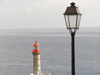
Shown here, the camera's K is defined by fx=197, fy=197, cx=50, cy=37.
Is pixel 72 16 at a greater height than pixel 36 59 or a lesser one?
greater

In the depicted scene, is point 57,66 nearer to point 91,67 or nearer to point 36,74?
point 91,67

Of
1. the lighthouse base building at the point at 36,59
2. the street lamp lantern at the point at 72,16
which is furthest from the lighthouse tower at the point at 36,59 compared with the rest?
the street lamp lantern at the point at 72,16

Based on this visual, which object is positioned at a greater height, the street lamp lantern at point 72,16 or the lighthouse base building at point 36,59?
the street lamp lantern at point 72,16

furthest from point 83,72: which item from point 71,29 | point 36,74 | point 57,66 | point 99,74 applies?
point 71,29

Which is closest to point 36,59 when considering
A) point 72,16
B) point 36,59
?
point 36,59

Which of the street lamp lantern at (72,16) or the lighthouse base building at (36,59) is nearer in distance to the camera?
the street lamp lantern at (72,16)

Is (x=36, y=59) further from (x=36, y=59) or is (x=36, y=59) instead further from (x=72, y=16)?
(x=72, y=16)

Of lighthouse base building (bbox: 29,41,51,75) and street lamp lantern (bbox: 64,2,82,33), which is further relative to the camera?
lighthouse base building (bbox: 29,41,51,75)

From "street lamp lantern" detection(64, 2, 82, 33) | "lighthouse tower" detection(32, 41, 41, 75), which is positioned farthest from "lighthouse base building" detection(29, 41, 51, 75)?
"street lamp lantern" detection(64, 2, 82, 33)

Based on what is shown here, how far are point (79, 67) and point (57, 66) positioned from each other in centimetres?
354

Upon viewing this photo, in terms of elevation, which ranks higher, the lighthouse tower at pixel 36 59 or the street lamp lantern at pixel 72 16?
the street lamp lantern at pixel 72 16

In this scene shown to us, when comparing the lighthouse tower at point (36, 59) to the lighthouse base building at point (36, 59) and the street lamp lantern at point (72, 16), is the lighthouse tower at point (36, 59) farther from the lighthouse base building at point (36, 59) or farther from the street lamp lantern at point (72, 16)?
the street lamp lantern at point (72, 16)

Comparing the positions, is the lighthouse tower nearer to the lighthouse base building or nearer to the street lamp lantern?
the lighthouse base building

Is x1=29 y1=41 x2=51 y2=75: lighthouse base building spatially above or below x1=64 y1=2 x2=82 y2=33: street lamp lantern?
below
